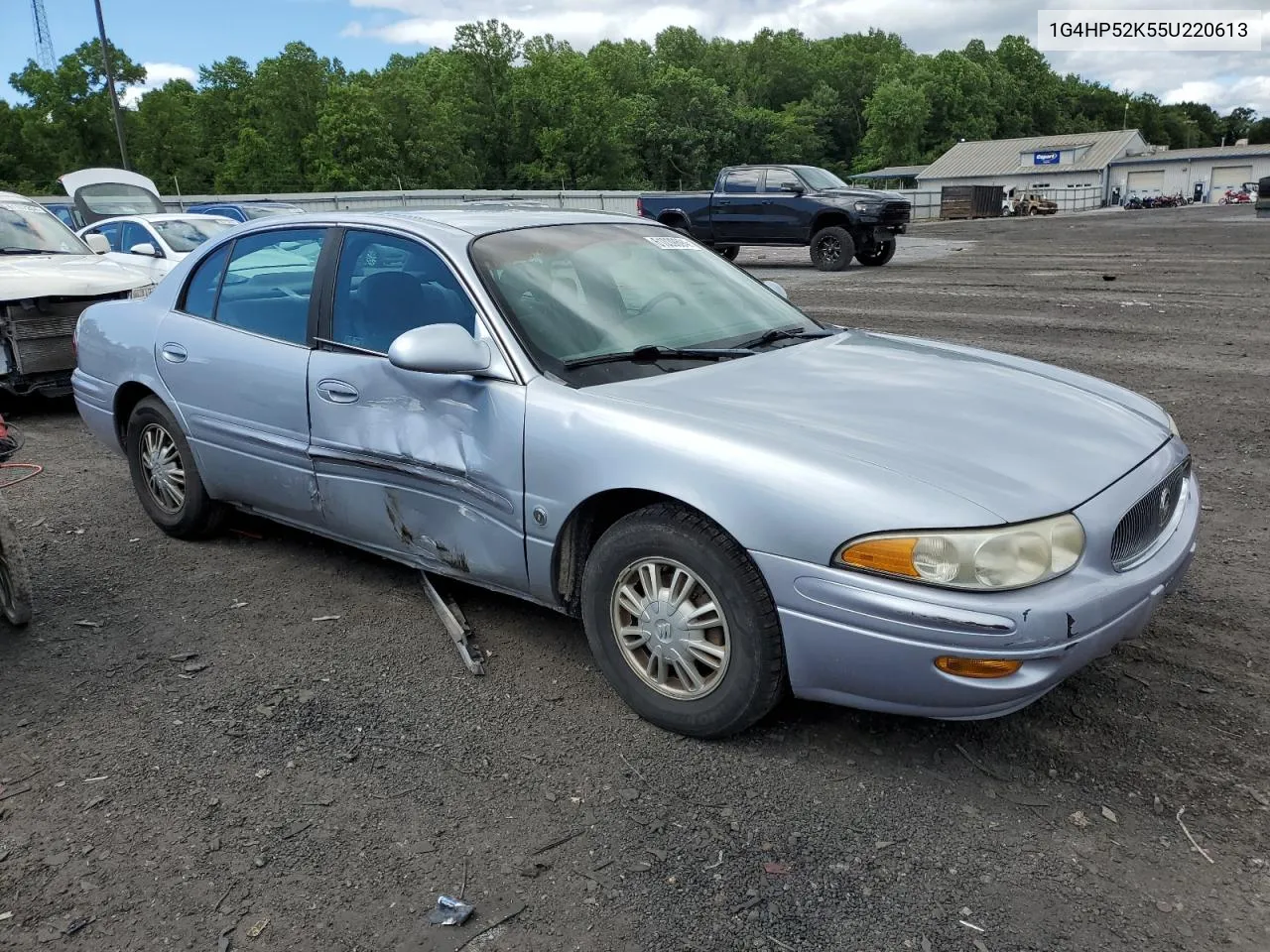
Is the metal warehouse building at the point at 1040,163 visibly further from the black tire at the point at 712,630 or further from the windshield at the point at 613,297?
the black tire at the point at 712,630

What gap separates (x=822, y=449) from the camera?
281 cm

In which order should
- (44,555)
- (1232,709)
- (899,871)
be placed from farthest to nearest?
(44,555) < (1232,709) < (899,871)

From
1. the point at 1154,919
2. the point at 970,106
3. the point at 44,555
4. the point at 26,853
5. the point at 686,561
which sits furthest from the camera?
the point at 970,106

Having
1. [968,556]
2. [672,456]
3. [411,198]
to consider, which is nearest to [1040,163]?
[411,198]

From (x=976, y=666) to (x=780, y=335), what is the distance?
1773mm

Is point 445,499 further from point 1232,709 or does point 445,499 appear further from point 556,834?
point 1232,709

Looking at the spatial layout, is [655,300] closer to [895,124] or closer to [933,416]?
[933,416]

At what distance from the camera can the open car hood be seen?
17.1 m

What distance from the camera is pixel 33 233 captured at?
9.23 meters

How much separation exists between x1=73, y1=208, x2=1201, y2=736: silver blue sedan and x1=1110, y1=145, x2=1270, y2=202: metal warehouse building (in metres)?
88.5

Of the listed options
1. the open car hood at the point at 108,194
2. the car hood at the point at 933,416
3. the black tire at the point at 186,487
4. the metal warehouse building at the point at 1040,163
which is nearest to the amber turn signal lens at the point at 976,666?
the car hood at the point at 933,416

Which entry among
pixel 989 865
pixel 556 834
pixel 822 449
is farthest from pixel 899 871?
pixel 822 449

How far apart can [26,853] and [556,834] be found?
1395 millimetres

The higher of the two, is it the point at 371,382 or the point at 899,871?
the point at 371,382
